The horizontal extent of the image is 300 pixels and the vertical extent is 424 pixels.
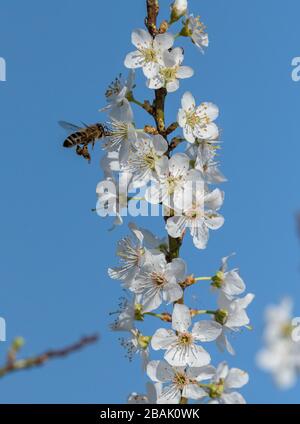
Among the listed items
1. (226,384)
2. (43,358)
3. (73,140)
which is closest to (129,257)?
(226,384)

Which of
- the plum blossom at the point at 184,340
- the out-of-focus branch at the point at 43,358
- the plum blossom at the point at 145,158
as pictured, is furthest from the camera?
the plum blossom at the point at 145,158

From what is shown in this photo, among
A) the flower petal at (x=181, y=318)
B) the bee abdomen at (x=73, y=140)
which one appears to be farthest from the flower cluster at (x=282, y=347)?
the bee abdomen at (x=73, y=140)

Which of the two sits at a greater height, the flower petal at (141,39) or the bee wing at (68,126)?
the bee wing at (68,126)

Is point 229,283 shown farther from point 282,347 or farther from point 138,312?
point 282,347

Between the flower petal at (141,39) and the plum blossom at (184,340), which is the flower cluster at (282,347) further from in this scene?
the flower petal at (141,39)

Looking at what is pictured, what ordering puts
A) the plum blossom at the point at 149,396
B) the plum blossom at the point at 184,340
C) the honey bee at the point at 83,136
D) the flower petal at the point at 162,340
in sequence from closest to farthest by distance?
1. the plum blossom at the point at 149,396
2. the plum blossom at the point at 184,340
3. the flower petal at the point at 162,340
4. the honey bee at the point at 83,136

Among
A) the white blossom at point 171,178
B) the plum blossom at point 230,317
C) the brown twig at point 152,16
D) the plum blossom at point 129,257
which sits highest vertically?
the brown twig at point 152,16
